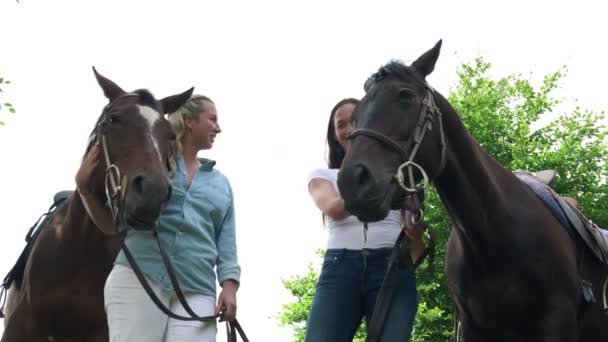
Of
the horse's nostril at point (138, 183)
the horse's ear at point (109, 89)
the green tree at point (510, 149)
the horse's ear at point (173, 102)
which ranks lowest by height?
the green tree at point (510, 149)

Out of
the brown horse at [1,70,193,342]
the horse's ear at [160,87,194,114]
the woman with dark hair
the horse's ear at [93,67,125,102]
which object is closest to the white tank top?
the woman with dark hair

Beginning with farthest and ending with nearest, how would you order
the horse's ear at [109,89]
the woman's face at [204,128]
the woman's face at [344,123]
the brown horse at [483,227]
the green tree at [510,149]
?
the green tree at [510,149], the horse's ear at [109,89], the woman's face at [344,123], the woman's face at [204,128], the brown horse at [483,227]

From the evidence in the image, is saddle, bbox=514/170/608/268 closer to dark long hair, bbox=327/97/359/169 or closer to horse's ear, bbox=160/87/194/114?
dark long hair, bbox=327/97/359/169

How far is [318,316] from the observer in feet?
17.6

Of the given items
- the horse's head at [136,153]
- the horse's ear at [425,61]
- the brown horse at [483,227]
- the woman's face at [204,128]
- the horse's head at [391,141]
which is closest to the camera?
the horse's head at [391,141]

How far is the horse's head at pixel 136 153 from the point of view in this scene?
15.8 feet

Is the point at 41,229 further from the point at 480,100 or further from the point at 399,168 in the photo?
the point at 480,100

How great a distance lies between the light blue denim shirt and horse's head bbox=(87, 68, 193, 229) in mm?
261

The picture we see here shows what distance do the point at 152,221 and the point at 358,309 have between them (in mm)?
1440

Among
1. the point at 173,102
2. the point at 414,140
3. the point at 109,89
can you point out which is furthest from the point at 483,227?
the point at 109,89

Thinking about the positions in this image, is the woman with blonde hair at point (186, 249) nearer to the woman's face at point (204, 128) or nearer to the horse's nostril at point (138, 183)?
the woman's face at point (204, 128)

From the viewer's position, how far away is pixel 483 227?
5773 mm

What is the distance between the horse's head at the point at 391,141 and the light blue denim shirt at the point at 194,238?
1.01 meters

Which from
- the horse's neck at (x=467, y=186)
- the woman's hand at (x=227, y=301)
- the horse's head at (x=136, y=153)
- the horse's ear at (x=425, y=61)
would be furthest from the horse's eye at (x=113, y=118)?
the horse's neck at (x=467, y=186)
